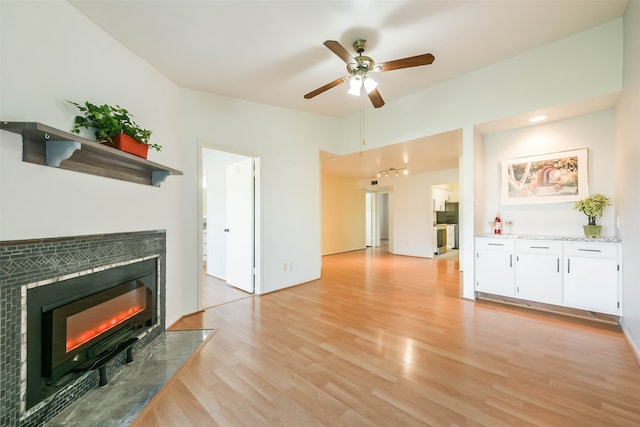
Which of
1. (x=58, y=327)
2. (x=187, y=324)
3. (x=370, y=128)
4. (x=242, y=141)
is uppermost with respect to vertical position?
(x=370, y=128)

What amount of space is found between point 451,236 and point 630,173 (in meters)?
6.43

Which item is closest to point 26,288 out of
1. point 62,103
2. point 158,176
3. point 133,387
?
point 133,387

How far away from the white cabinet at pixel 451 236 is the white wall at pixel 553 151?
465 cm

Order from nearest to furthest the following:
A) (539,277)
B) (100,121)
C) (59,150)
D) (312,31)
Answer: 1. (59,150)
2. (100,121)
3. (312,31)
4. (539,277)

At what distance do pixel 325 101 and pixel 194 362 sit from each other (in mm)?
3812

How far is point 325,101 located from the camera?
13.3 ft

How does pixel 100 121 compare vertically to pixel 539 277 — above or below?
above

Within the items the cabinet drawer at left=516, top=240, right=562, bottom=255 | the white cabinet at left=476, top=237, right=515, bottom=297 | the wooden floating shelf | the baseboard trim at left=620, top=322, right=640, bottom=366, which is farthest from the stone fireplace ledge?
the cabinet drawer at left=516, top=240, right=562, bottom=255

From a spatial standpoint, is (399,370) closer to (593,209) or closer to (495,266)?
(495,266)

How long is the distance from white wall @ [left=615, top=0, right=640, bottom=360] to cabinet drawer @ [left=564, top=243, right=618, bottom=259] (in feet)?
0.40

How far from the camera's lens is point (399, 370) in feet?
6.44

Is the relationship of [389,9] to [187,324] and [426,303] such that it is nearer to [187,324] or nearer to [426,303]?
[426,303]

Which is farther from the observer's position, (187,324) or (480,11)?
(187,324)

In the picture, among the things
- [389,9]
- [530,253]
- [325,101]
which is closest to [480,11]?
[389,9]
